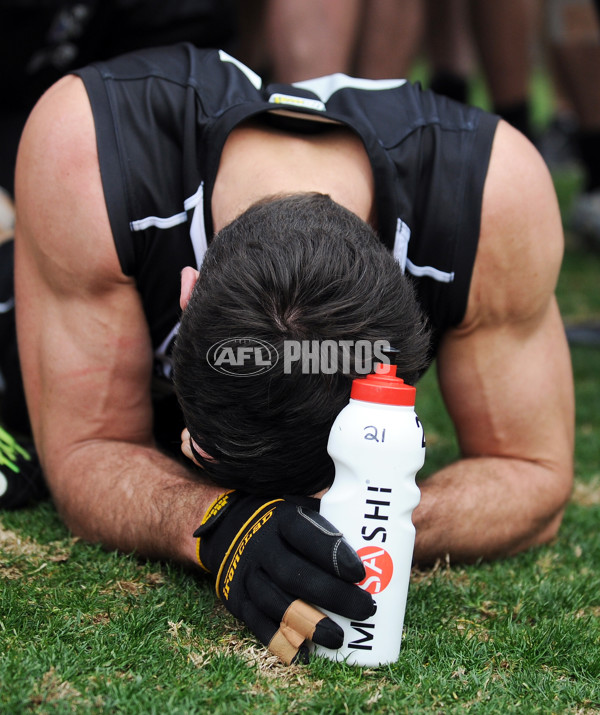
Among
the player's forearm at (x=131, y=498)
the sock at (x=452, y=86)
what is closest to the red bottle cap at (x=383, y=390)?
the player's forearm at (x=131, y=498)

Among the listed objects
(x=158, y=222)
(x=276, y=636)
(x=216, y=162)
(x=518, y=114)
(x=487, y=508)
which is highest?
(x=216, y=162)

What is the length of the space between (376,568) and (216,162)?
99 centimetres

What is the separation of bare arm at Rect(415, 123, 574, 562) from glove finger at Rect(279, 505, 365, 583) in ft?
1.89

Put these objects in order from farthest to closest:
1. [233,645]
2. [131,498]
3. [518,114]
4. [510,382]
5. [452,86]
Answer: [452,86] → [518,114] → [510,382] → [131,498] → [233,645]

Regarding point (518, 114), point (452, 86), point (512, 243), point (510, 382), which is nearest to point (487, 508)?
point (510, 382)

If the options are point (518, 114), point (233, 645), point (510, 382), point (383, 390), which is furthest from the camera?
point (518, 114)

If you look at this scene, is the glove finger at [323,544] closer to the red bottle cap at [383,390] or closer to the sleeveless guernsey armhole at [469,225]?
the red bottle cap at [383,390]

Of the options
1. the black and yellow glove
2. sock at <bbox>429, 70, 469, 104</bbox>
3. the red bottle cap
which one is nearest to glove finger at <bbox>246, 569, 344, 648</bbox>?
the black and yellow glove

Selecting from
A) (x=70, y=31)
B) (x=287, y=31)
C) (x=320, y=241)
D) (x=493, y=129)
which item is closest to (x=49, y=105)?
(x=320, y=241)

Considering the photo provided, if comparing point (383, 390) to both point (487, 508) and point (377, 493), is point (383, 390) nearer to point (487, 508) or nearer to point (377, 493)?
point (377, 493)

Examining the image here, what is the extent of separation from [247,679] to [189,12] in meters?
3.01

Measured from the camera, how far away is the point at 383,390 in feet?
4.57

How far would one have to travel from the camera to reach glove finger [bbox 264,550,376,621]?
1425 millimetres

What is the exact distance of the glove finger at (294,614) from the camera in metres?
1.44
